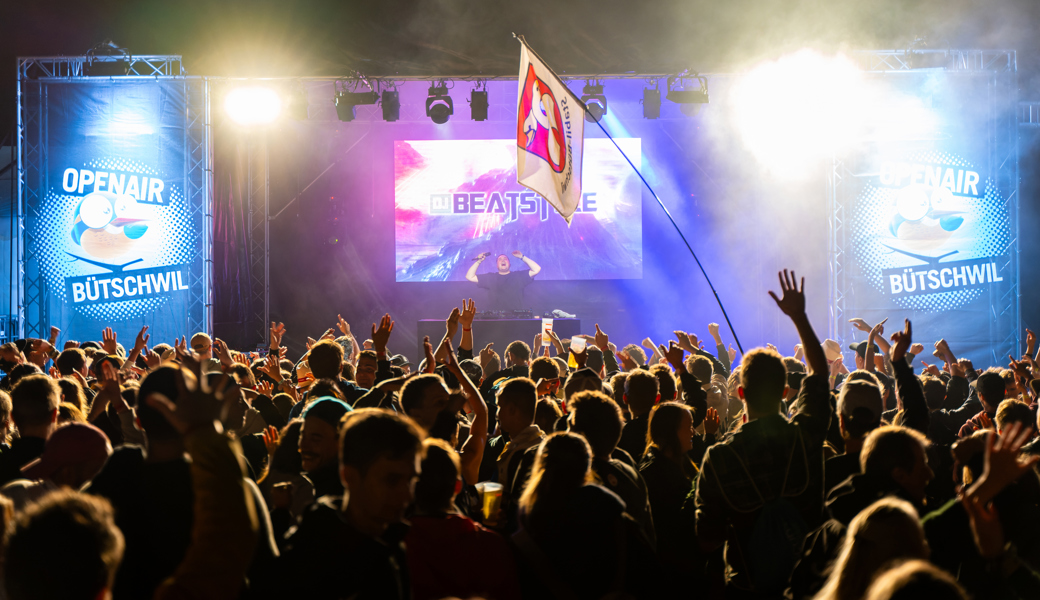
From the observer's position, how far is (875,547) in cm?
162

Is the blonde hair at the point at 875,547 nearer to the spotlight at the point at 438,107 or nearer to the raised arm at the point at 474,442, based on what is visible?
the raised arm at the point at 474,442

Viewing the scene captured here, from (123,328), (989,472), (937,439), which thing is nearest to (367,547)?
(989,472)

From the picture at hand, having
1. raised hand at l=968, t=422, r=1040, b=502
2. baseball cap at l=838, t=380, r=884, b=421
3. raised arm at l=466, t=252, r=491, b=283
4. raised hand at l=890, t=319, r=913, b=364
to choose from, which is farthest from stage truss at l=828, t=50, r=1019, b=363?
raised hand at l=968, t=422, r=1040, b=502

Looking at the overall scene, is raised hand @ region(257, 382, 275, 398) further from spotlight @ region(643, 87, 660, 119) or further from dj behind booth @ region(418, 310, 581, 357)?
spotlight @ region(643, 87, 660, 119)

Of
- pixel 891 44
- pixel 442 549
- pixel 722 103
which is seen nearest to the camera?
pixel 442 549

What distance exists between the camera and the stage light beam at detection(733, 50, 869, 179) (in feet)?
40.4

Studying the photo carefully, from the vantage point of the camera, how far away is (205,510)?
5.32 ft

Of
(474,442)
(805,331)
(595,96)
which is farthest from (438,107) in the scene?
(805,331)

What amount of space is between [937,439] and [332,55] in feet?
32.5

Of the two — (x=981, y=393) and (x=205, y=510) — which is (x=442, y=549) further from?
(x=981, y=393)

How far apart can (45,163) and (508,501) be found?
41.1 feet

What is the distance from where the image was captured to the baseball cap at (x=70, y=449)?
226cm

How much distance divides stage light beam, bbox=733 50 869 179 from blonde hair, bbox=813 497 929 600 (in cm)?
1160

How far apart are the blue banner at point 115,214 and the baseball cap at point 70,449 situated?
11.1 m
